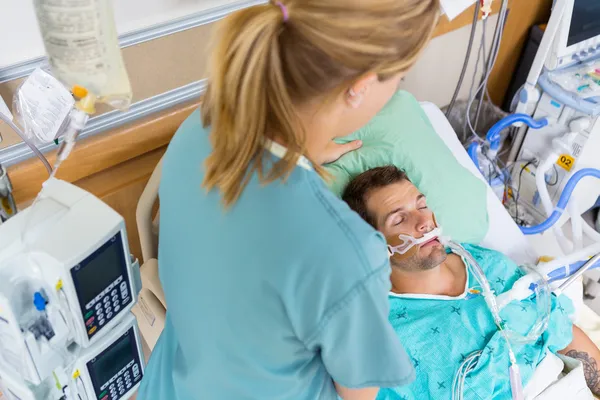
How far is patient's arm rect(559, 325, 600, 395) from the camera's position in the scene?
1863mm

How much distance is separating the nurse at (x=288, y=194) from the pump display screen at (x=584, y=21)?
5.09 feet

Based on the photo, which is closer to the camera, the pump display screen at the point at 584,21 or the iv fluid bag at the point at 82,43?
the iv fluid bag at the point at 82,43

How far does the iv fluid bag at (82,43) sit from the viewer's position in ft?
3.50

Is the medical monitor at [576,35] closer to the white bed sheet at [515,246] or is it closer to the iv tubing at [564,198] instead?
the iv tubing at [564,198]

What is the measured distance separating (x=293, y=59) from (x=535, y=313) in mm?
1391

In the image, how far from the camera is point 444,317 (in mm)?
1724

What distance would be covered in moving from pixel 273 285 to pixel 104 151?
0.87m

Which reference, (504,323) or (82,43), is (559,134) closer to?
(504,323)

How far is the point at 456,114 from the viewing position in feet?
8.94

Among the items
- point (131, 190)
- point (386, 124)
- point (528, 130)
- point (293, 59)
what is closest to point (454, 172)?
point (386, 124)

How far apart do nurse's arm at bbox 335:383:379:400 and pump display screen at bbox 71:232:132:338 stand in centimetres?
54

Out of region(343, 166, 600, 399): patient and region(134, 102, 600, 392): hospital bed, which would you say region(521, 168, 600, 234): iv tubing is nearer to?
region(134, 102, 600, 392): hospital bed

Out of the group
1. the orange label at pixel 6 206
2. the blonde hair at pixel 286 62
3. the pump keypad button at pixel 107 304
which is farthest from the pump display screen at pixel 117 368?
the blonde hair at pixel 286 62

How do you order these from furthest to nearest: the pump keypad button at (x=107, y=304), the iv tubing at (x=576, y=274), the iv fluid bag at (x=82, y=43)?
the iv tubing at (x=576, y=274) → the pump keypad button at (x=107, y=304) → the iv fluid bag at (x=82, y=43)
